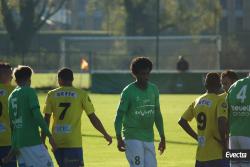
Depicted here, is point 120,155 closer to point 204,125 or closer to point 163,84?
point 204,125

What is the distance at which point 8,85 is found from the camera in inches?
507

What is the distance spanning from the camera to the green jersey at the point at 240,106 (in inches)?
447

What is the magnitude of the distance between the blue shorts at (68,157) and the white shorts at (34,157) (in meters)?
0.75

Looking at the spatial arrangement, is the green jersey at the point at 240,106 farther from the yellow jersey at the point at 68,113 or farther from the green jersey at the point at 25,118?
the green jersey at the point at 25,118

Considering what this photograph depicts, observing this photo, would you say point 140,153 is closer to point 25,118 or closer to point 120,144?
point 120,144

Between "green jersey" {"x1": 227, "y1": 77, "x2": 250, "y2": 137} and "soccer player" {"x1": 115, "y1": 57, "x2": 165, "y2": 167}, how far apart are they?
4.12ft

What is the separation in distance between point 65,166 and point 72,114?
0.69m

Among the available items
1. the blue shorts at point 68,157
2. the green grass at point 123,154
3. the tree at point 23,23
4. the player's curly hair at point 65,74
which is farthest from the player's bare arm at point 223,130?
the tree at point 23,23

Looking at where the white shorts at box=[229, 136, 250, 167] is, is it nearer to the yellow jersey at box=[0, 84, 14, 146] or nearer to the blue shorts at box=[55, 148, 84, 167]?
the blue shorts at box=[55, 148, 84, 167]

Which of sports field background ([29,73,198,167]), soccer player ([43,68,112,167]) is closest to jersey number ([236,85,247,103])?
soccer player ([43,68,112,167])

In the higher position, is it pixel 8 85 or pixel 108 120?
pixel 8 85

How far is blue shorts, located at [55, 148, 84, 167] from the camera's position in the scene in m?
12.4

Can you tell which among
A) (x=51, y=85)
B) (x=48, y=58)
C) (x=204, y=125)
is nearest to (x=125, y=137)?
(x=204, y=125)

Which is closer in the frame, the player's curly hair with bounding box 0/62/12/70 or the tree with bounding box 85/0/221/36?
the player's curly hair with bounding box 0/62/12/70
